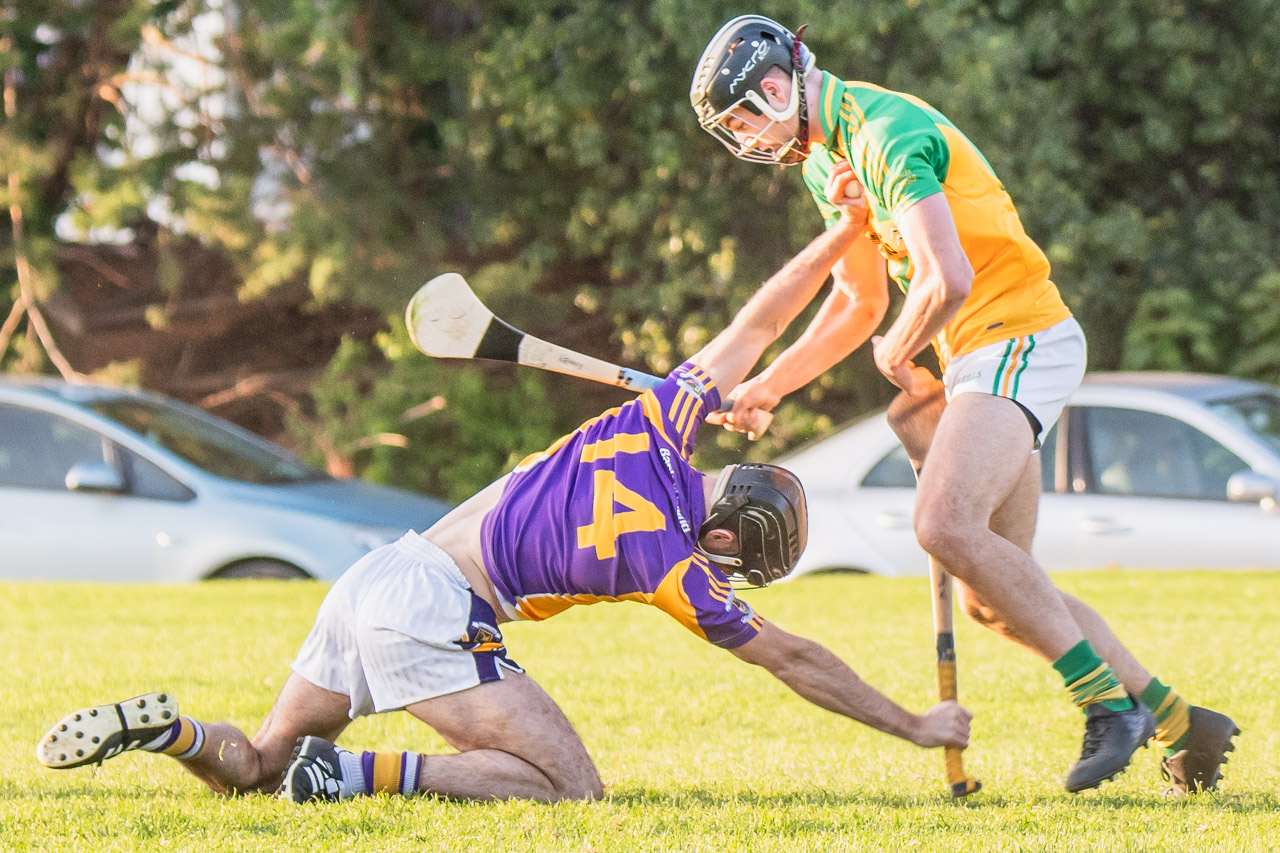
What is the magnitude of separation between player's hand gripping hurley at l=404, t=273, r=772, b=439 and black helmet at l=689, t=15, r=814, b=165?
739 mm

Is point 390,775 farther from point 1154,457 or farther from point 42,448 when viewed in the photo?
point 42,448

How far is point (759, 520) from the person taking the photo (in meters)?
4.05

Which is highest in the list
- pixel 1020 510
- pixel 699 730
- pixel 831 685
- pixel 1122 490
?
pixel 1020 510

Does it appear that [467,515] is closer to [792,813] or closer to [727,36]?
[792,813]

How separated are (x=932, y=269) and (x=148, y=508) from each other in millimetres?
6243

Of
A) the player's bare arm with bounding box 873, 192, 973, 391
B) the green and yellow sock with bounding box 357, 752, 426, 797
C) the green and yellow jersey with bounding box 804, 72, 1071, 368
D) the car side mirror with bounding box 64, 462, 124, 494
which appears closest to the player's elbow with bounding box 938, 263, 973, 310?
the player's bare arm with bounding box 873, 192, 973, 391

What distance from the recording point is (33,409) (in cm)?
940

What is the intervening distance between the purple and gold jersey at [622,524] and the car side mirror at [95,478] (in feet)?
Result: 17.8

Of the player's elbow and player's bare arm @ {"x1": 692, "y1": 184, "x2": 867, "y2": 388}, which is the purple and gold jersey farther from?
the player's elbow

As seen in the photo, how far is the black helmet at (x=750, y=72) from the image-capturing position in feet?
13.9

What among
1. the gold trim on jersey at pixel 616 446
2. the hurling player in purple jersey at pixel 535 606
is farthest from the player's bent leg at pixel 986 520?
the gold trim on jersey at pixel 616 446

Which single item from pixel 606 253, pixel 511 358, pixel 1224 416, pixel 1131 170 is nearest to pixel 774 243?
pixel 606 253

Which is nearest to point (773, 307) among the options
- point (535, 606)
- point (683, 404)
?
point (683, 404)

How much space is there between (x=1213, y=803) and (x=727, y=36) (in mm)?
2377
